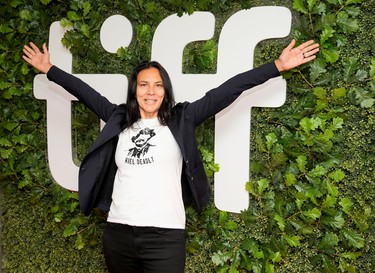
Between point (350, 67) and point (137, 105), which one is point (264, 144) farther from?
point (137, 105)

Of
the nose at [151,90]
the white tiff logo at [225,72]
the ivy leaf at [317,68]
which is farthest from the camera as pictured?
the white tiff logo at [225,72]

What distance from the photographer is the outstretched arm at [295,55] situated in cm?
174

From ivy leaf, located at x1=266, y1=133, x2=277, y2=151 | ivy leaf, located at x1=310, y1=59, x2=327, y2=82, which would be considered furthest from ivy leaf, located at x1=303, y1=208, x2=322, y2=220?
ivy leaf, located at x1=310, y1=59, x2=327, y2=82

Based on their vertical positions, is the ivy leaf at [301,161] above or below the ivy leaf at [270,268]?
above

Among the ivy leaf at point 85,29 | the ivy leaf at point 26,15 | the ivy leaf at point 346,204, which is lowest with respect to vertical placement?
the ivy leaf at point 346,204

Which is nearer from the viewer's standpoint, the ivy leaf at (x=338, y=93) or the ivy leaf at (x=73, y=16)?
the ivy leaf at (x=338, y=93)

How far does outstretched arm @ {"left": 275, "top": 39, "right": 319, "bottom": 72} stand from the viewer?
1.74 meters

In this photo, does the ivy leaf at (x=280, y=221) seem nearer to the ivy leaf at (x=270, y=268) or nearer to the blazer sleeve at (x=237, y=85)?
the ivy leaf at (x=270, y=268)

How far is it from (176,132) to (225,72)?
19.1 inches

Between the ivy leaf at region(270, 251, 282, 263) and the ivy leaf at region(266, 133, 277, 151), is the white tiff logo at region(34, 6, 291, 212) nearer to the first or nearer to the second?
the ivy leaf at region(266, 133, 277, 151)

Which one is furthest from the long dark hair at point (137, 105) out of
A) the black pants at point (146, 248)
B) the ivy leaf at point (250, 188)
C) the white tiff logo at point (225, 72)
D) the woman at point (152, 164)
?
the ivy leaf at point (250, 188)

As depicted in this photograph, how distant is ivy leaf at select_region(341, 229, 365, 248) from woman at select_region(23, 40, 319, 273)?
25.6 inches

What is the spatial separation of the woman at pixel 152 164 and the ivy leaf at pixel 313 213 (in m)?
0.47

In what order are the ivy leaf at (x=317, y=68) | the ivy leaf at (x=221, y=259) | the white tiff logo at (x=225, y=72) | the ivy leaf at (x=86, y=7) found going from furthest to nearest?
the ivy leaf at (x=86, y=7), the ivy leaf at (x=221, y=259), the white tiff logo at (x=225, y=72), the ivy leaf at (x=317, y=68)
